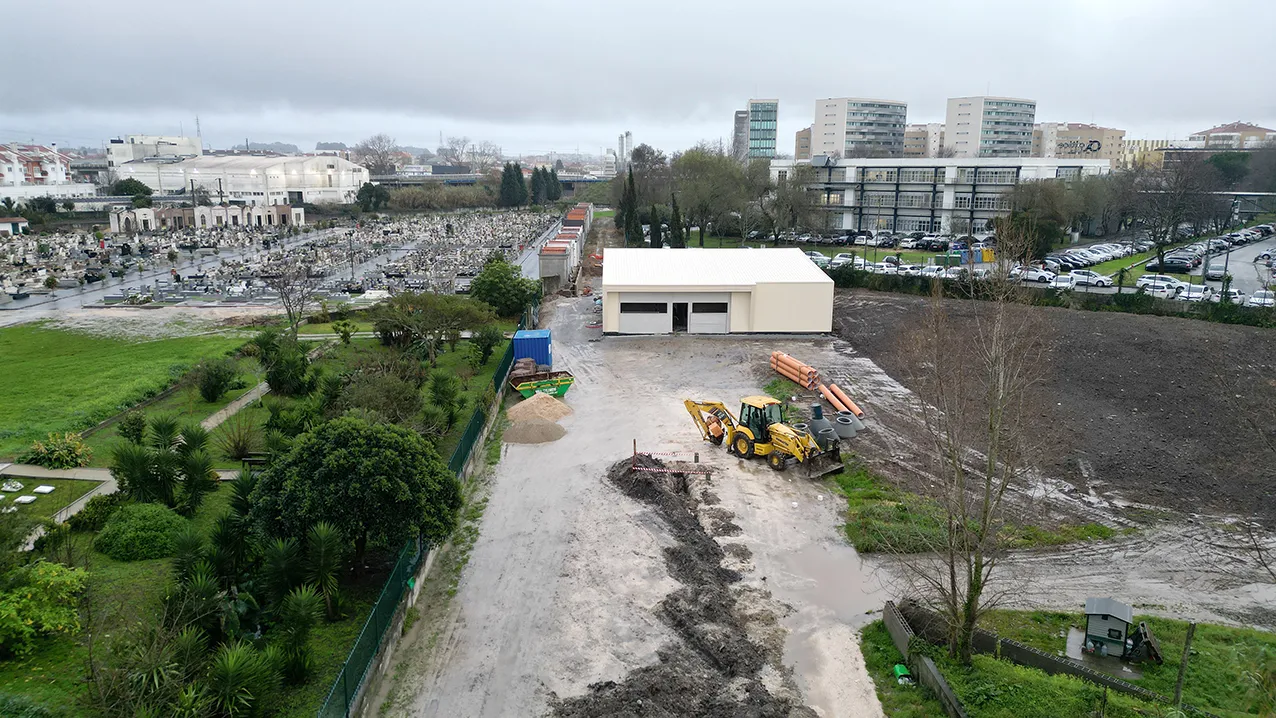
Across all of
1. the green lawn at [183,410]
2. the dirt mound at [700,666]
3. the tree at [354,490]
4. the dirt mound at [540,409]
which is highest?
the tree at [354,490]

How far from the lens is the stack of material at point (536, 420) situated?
65.1 ft

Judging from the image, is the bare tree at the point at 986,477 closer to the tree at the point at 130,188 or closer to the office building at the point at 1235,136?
the tree at the point at 130,188

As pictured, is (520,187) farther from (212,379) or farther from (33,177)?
(212,379)

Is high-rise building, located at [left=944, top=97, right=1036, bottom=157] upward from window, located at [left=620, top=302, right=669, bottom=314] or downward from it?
upward

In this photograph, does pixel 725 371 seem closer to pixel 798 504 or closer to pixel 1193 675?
pixel 798 504

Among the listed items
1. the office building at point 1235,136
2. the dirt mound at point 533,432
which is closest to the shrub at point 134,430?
the dirt mound at point 533,432

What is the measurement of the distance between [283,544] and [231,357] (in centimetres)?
1903

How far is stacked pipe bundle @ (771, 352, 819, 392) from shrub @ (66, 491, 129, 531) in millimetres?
17446

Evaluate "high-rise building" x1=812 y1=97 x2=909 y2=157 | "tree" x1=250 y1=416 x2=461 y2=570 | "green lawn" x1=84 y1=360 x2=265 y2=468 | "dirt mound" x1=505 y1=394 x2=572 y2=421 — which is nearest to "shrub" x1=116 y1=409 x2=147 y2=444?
"green lawn" x1=84 y1=360 x2=265 y2=468

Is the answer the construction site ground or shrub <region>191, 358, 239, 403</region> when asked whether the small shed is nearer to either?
the construction site ground

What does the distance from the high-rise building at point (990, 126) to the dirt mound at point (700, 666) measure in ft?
A: 379

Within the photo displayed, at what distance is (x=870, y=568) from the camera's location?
13602 millimetres

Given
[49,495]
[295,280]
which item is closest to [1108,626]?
[49,495]

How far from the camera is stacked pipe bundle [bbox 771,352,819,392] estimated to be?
2353 cm
